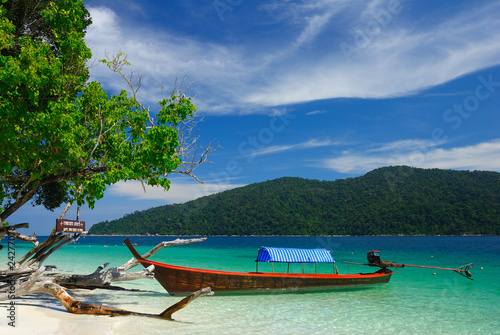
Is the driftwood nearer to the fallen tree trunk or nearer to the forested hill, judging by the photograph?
the fallen tree trunk

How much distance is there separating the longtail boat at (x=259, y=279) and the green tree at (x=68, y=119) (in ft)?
14.0

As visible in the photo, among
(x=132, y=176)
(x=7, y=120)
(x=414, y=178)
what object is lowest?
(x=132, y=176)

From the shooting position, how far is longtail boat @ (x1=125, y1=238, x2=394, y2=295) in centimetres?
1432

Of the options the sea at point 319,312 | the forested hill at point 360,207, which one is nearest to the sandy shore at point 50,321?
the sea at point 319,312

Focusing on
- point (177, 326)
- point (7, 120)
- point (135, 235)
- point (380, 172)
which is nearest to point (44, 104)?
point (7, 120)

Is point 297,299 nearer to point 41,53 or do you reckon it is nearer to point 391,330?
point 391,330

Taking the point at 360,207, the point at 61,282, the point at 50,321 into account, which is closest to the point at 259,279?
the point at 61,282

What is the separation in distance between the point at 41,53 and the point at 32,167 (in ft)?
9.56

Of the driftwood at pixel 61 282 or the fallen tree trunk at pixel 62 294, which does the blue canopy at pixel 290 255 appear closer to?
the driftwood at pixel 61 282

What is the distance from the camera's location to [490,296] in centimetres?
1778

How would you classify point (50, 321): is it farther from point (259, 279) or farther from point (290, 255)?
point (290, 255)

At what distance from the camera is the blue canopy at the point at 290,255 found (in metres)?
16.2

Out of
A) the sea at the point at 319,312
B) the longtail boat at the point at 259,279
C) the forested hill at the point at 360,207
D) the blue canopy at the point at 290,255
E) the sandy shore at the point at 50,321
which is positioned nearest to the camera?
the sandy shore at the point at 50,321

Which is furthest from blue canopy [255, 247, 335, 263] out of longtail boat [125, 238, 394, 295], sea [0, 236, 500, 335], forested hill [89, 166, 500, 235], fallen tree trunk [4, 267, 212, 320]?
forested hill [89, 166, 500, 235]
